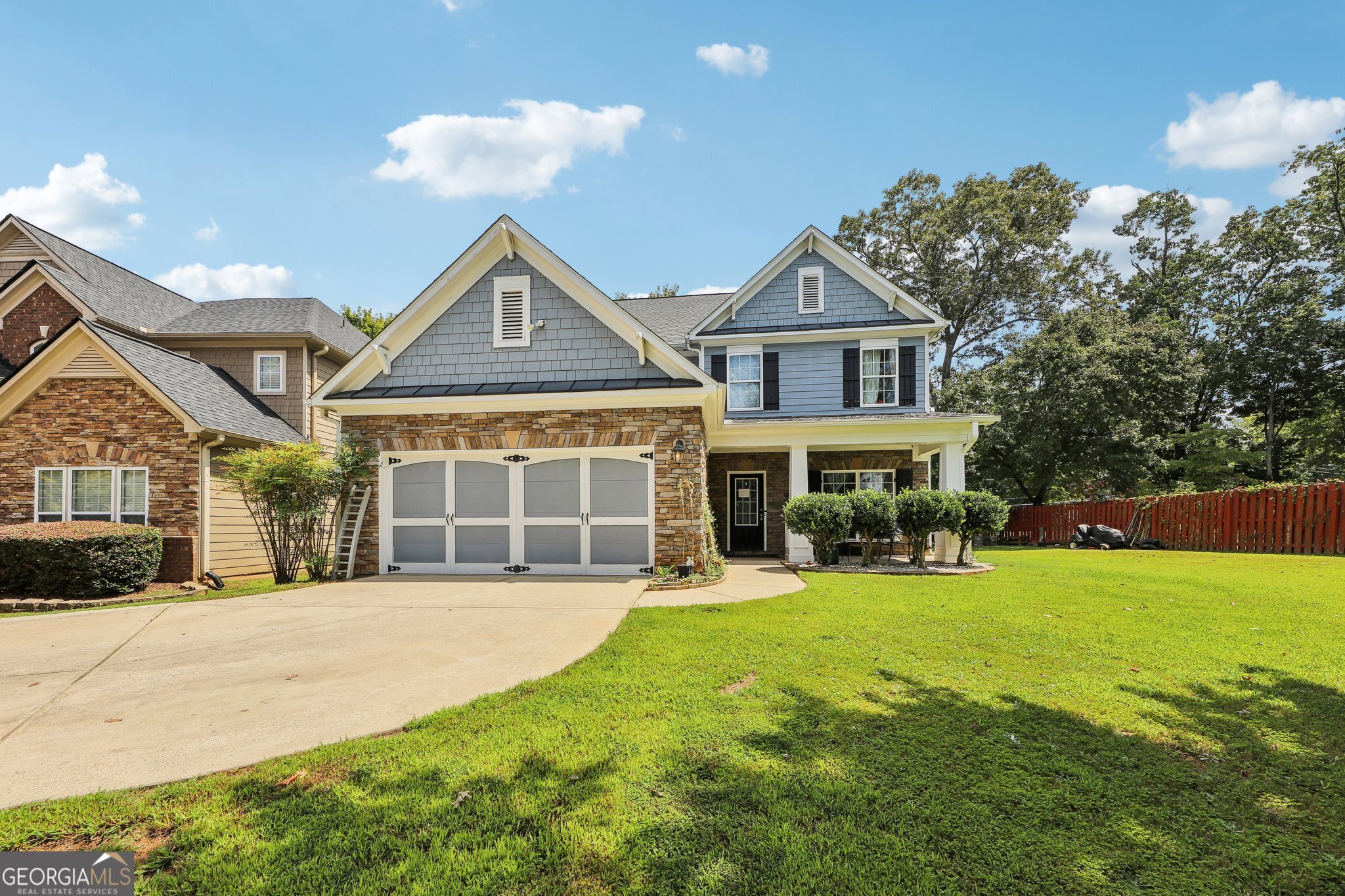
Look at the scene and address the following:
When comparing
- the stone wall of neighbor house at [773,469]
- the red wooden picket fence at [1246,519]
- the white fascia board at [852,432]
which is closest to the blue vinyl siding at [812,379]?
the stone wall of neighbor house at [773,469]

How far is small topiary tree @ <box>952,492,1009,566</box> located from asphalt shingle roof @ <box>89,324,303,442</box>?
14632mm

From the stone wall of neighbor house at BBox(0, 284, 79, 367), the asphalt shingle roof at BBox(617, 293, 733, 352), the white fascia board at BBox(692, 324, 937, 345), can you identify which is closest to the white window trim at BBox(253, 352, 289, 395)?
the stone wall of neighbor house at BBox(0, 284, 79, 367)

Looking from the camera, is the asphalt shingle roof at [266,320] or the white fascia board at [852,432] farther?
the asphalt shingle roof at [266,320]

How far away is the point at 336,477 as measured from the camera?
10.4 m

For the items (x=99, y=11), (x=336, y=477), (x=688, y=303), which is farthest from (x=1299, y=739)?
(x=688, y=303)

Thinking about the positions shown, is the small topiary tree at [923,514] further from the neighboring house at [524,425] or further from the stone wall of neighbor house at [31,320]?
the stone wall of neighbor house at [31,320]

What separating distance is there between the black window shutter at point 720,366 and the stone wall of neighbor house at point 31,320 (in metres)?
16.0

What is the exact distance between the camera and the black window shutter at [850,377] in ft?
51.6

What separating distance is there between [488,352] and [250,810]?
917 cm

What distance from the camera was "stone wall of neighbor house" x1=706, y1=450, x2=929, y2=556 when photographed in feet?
52.9

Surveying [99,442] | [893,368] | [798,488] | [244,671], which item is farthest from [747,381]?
[99,442]

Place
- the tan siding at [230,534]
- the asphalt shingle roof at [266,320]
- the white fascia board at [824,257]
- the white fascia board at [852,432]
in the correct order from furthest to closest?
the asphalt shingle roof at [266,320]
the white fascia board at [824,257]
the white fascia board at [852,432]
the tan siding at [230,534]

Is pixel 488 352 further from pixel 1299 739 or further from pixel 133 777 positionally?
pixel 1299 739

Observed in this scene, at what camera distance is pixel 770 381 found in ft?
52.6
